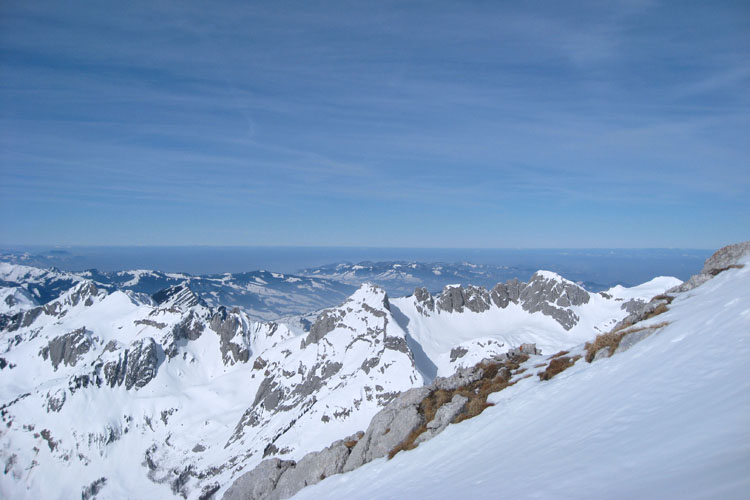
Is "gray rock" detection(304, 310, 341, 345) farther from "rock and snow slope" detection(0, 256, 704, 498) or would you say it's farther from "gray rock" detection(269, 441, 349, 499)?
"gray rock" detection(269, 441, 349, 499)

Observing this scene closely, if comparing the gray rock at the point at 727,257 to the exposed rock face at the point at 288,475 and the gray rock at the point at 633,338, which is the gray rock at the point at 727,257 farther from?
the exposed rock face at the point at 288,475

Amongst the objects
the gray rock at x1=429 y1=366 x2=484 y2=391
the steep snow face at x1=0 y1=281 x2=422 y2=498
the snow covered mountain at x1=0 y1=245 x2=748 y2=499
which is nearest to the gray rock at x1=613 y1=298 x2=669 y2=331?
the gray rock at x1=429 y1=366 x2=484 y2=391

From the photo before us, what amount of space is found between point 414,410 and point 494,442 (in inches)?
335

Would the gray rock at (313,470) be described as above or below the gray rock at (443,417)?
below

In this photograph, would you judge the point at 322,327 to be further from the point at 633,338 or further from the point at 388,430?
the point at 633,338

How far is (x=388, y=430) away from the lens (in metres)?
22.9

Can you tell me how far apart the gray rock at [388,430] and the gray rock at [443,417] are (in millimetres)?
1863

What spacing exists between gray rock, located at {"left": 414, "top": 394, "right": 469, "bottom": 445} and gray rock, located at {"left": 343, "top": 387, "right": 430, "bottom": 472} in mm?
1863

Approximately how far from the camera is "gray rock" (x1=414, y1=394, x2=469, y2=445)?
19797mm

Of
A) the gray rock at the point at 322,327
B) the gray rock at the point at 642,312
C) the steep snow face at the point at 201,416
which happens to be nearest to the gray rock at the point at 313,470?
the gray rock at the point at 642,312

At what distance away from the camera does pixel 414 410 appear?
2308 centimetres

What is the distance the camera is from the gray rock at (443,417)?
779 inches

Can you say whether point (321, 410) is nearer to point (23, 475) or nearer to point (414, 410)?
point (414, 410)

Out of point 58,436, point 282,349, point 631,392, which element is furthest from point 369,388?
point 58,436
